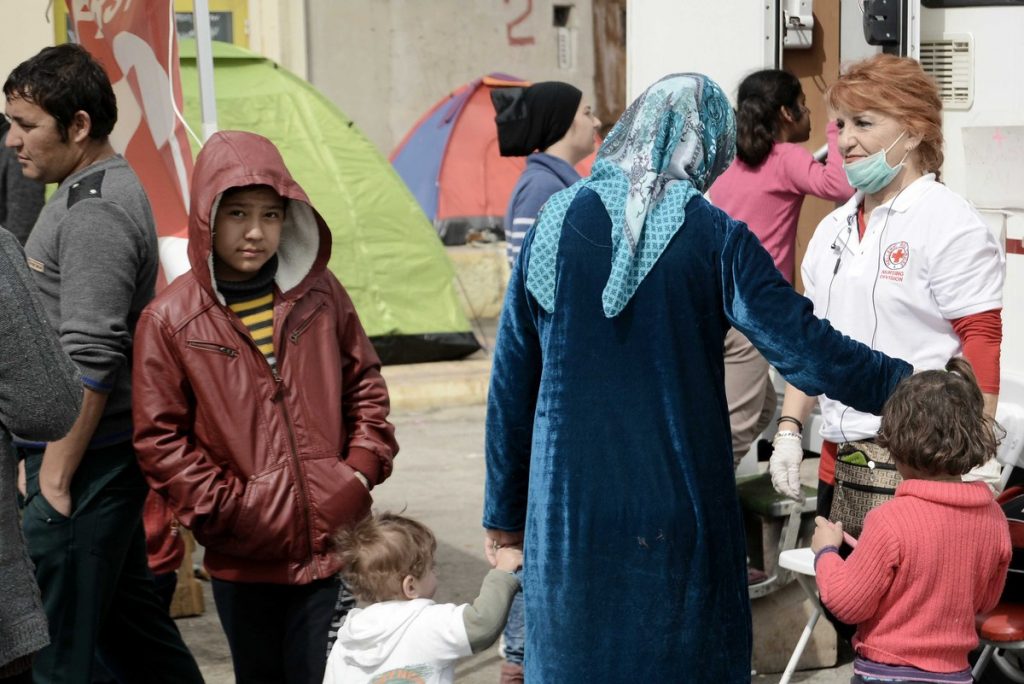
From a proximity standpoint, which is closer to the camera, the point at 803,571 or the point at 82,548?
the point at 82,548

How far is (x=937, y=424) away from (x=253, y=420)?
1.45m

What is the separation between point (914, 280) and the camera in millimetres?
3385

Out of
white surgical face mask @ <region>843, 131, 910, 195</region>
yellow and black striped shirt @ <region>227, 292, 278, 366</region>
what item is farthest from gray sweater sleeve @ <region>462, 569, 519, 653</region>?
white surgical face mask @ <region>843, 131, 910, 195</region>

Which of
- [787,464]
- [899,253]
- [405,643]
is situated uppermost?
[899,253]

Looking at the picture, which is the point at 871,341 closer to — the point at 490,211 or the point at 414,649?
the point at 414,649

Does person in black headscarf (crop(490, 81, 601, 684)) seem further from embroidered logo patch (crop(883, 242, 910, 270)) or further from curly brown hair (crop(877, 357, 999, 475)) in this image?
curly brown hair (crop(877, 357, 999, 475))

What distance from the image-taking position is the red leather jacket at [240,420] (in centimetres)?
322

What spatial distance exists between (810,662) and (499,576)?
2067 millimetres

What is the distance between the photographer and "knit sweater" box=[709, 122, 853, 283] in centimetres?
516

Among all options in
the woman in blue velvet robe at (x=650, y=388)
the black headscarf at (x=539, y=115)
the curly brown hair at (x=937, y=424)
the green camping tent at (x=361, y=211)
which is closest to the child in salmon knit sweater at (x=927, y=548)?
the curly brown hair at (x=937, y=424)

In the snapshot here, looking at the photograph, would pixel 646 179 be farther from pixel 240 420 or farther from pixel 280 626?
pixel 280 626

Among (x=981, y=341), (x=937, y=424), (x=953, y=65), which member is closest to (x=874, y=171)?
(x=981, y=341)

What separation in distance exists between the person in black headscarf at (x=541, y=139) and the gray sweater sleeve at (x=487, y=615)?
205 cm

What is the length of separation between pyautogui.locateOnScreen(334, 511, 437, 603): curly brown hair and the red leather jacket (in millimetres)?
262
